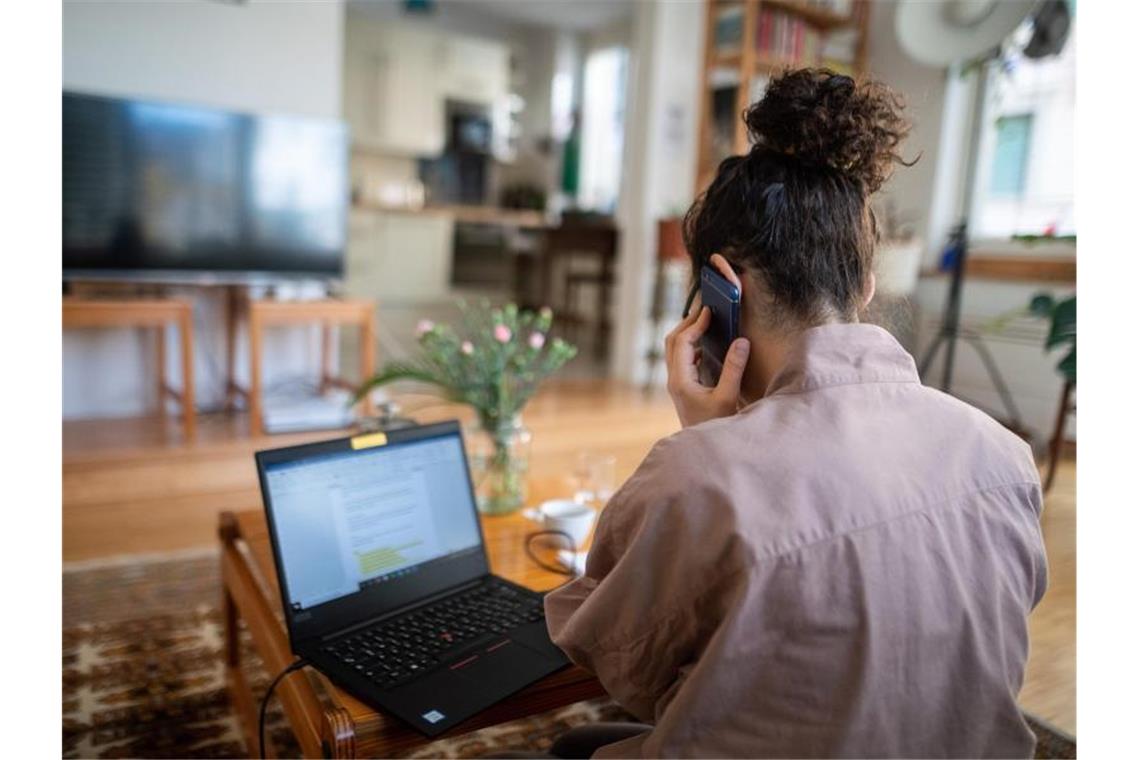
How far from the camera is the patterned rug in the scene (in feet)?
4.93

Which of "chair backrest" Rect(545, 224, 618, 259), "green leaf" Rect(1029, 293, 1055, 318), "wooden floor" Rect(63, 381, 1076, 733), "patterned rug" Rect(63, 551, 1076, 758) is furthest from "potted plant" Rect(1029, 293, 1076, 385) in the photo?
"chair backrest" Rect(545, 224, 618, 259)

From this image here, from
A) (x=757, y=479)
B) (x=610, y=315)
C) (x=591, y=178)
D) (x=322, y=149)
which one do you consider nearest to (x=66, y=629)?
(x=757, y=479)

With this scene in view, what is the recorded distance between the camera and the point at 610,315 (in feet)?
20.9

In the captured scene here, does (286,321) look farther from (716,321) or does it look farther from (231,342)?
(716,321)

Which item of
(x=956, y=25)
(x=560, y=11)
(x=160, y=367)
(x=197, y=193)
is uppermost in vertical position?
(x=560, y=11)

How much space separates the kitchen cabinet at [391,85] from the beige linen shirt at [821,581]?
670 cm

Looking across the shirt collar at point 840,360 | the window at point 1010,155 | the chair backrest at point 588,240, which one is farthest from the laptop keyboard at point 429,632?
the chair backrest at point 588,240

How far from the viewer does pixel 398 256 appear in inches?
272

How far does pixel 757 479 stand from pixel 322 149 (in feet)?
11.1

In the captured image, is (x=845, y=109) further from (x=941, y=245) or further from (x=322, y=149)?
(x=941, y=245)

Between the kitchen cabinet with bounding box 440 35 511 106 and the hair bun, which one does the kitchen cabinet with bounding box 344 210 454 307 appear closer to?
the kitchen cabinet with bounding box 440 35 511 106

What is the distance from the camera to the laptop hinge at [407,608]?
1.02 meters

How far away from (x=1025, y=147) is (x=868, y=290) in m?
4.01

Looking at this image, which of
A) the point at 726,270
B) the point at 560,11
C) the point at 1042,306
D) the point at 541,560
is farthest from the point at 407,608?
the point at 560,11
